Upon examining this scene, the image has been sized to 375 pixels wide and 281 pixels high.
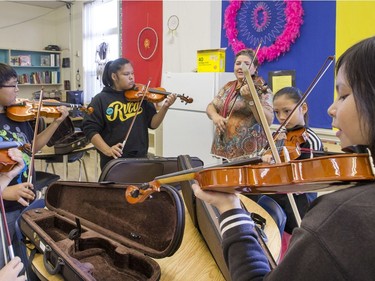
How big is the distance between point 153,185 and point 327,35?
8.39ft

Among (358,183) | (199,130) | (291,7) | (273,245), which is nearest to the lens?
(358,183)

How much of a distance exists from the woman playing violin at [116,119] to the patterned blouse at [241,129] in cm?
48

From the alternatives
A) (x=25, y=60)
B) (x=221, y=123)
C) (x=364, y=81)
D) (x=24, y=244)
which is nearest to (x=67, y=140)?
(x=221, y=123)

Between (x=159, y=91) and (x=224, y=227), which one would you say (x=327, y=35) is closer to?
(x=159, y=91)

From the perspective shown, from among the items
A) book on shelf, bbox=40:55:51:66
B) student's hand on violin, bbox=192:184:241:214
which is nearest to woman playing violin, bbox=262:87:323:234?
student's hand on violin, bbox=192:184:241:214

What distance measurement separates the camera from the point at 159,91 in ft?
8.62

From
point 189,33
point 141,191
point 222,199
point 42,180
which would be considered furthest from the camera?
point 189,33

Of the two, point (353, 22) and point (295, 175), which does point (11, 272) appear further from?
point (353, 22)

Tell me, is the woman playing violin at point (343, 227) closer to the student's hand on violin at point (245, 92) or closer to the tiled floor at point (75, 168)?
the student's hand on violin at point (245, 92)

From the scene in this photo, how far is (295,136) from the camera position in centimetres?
170

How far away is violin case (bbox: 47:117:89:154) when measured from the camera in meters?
2.97

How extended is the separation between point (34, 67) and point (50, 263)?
6623 millimetres

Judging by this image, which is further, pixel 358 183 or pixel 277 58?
pixel 277 58

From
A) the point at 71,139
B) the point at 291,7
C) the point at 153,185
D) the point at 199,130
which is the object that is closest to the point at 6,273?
the point at 153,185
